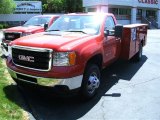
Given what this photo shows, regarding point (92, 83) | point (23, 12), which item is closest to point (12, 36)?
point (92, 83)

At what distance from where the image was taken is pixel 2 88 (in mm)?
7449

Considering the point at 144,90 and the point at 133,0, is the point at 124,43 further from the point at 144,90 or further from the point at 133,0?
the point at 133,0

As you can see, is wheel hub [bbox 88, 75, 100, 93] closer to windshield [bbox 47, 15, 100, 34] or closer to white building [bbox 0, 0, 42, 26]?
windshield [bbox 47, 15, 100, 34]

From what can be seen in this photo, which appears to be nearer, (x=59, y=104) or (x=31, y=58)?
(x=31, y=58)

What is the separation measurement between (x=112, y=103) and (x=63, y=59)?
1.59 meters

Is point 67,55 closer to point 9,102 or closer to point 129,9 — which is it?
point 9,102

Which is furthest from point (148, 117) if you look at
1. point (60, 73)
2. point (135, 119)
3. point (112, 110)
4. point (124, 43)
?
point (124, 43)

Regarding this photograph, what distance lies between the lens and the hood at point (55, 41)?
634cm

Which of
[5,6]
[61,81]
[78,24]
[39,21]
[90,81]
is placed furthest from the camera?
[5,6]

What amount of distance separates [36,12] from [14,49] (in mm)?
54043

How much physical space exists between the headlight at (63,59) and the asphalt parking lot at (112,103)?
102 centimetres

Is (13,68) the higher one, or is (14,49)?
(14,49)

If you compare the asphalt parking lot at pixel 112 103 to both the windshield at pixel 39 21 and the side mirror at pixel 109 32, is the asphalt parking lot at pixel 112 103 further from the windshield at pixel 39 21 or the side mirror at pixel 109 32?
the windshield at pixel 39 21

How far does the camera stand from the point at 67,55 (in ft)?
20.4
